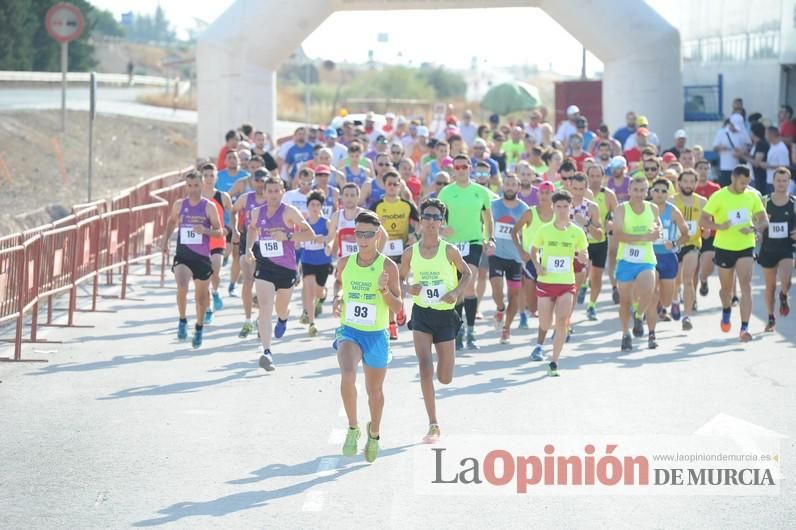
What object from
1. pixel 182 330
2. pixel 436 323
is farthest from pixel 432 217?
pixel 182 330

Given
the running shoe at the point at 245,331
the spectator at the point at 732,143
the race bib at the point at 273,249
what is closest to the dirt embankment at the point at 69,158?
the running shoe at the point at 245,331

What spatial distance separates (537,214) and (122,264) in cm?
630

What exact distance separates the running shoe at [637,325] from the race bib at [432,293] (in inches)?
207

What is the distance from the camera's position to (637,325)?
15.8 meters

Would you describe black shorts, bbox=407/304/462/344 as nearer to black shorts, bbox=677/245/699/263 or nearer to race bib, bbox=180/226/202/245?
race bib, bbox=180/226/202/245

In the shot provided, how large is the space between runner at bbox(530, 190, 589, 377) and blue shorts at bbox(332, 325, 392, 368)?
3.67 meters

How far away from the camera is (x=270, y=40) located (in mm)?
28312

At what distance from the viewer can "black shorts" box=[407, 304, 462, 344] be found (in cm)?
1097

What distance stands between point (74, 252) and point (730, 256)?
7.30 m

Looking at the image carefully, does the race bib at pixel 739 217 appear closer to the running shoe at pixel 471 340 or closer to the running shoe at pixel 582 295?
the running shoe at pixel 471 340

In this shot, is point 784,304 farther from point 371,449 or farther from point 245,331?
point 371,449

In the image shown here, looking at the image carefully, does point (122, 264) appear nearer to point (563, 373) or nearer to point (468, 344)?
point (468, 344)

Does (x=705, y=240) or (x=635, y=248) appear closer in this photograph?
(x=635, y=248)

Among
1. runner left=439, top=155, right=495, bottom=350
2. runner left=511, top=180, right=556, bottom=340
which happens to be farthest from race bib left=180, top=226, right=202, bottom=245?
runner left=511, top=180, right=556, bottom=340
